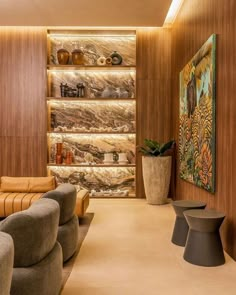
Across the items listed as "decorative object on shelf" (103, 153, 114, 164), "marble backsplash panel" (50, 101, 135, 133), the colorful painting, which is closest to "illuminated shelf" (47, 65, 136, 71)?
"marble backsplash panel" (50, 101, 135, 133)

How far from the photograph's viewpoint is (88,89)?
21.3ft

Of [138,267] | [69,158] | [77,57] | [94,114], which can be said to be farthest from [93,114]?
[138,267]

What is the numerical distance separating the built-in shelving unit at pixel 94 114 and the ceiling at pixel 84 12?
0.57 meters

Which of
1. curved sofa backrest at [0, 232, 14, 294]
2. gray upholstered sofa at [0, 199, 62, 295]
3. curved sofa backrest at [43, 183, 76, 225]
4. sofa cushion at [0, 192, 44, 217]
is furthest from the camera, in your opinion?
sofa cushion at [0, 192, 44, 217]

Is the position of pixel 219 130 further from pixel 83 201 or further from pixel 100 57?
pixel 100 57

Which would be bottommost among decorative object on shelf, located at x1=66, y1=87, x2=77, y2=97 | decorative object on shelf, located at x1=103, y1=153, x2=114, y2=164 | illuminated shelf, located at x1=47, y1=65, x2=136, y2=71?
decorative object on shelf, located at x1=103, y1=153, x2=114, y2=164

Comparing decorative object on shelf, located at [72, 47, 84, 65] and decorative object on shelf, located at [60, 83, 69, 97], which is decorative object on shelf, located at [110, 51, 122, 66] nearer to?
decorative object on shelf, located at [72, 47, 84, 65]

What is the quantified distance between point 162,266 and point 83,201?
5.61 feet

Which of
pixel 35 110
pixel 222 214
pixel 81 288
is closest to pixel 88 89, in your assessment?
pixel 35 110

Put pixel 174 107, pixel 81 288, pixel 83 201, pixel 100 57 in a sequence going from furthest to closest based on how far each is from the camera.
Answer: pixel 100 57 → pixel 174 107 → pixel 83 201 → pixel 81 288

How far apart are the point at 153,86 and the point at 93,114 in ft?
4.43

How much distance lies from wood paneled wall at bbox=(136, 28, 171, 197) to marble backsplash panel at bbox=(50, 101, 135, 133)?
399 mm

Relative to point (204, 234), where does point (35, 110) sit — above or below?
above

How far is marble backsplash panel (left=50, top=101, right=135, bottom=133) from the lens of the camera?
21.3 feet
